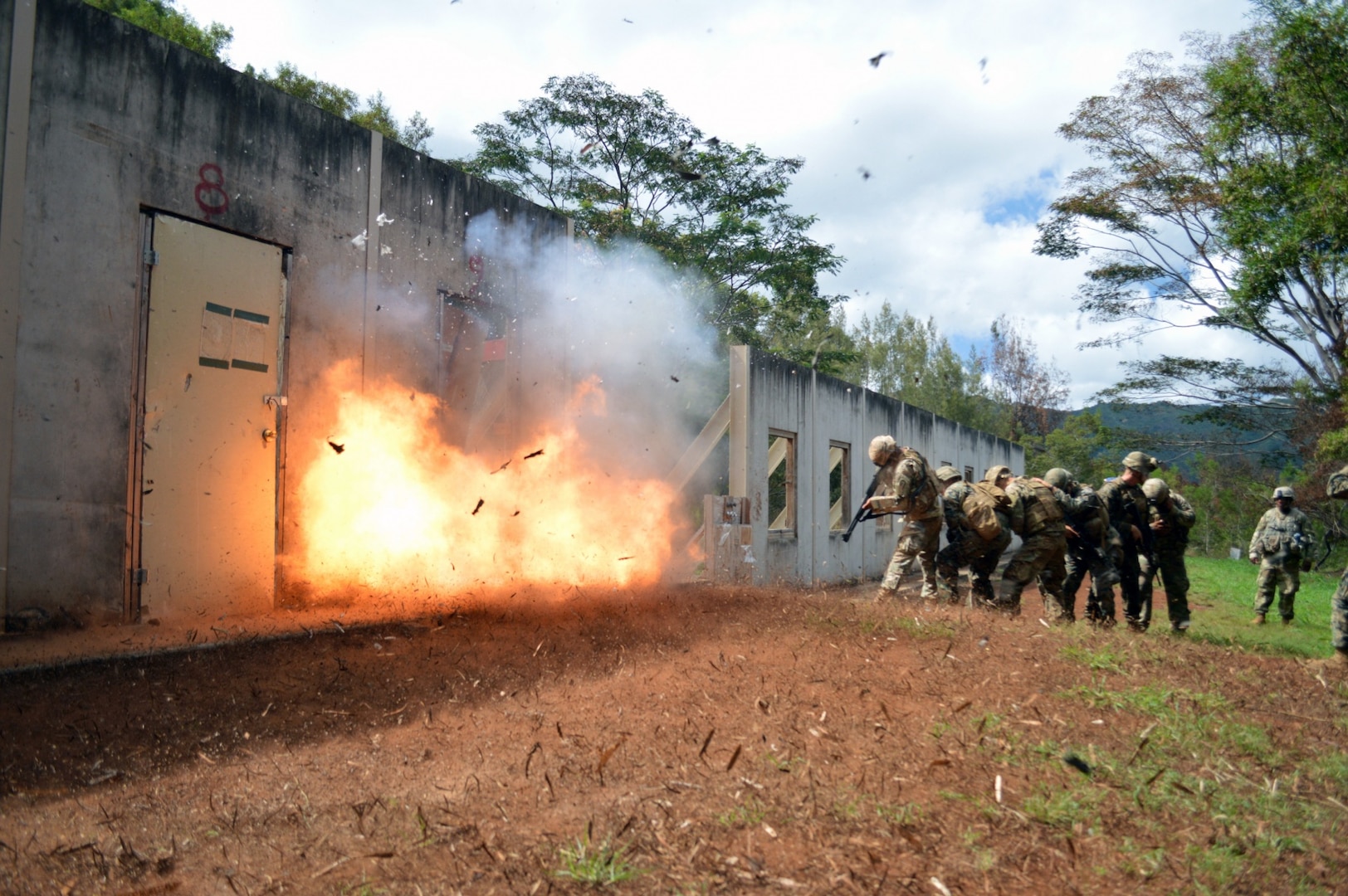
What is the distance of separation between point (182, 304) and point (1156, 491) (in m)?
9.60

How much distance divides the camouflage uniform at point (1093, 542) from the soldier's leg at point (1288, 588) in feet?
12.5

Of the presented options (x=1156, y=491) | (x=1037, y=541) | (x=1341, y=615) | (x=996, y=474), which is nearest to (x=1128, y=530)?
(x=1156, y=491)

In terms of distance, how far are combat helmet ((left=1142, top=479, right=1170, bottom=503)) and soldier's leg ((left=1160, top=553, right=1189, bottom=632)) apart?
0.64m

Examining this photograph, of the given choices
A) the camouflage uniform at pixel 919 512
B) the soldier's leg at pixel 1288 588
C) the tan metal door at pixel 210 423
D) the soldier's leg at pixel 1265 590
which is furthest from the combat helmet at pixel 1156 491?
the tan metal door at pixel 210 423

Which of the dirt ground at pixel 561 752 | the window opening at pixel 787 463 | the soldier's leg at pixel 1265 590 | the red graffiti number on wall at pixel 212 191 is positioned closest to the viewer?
the dirt ground at pixel 561 752

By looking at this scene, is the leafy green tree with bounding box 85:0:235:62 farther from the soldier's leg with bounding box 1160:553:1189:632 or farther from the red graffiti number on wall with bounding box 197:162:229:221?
the soldier's leg with bounding box 1160:553:1189:632

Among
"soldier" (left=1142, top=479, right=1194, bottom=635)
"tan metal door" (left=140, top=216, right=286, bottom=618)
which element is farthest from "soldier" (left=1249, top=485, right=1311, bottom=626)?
"tan metal door" (left=140, top=216, right=286, bottom=618)

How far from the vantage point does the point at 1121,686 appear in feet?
16.4

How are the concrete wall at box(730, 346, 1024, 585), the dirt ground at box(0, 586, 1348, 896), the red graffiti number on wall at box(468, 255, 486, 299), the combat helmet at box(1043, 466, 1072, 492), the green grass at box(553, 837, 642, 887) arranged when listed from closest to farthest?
1. the green grass at box(553, 837, 642, 887)
2. the dirt ground at box(0, 586, 1348, 896)
3. the combat helmet at box(1043, 466, 1072, 492)
4. the red graffiti number on wall at box(468, 255, 486, 299)
5. the concrete wall at box(730, 346, 1024, 585)

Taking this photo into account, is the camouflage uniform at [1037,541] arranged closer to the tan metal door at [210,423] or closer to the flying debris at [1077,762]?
the flying debris at [1077,762]

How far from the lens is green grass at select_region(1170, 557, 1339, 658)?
8438 mm

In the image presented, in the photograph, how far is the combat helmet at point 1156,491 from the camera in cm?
920

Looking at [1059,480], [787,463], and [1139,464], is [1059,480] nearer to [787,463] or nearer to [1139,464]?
[1139,464]

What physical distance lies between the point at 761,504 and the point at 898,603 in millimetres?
4148
